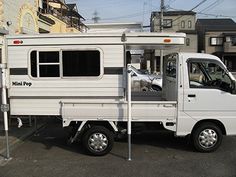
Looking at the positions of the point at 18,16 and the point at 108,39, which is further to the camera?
the point at 18,16

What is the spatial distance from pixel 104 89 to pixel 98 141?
113cm

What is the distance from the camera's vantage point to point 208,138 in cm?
777

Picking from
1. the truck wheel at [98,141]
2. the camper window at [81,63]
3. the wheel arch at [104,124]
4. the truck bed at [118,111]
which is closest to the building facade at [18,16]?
the camper window at [81,63]

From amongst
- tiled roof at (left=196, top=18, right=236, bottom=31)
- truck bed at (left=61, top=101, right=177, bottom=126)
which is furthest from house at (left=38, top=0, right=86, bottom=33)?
tiled roof at (left=196, top=18, right=236, bottom=31)

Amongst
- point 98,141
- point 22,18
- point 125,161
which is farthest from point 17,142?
point 22,18

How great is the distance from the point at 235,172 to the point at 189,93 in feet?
6.17

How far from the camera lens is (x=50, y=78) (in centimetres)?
786

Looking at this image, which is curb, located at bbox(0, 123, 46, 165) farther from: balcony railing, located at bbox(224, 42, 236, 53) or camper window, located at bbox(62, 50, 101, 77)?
balcony railing, located at bbox(224, 42, 236, 53)

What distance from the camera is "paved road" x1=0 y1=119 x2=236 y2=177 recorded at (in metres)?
6.62

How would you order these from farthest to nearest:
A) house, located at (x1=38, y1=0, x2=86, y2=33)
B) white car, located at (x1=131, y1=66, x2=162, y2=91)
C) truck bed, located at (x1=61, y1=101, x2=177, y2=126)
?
house, located at (x1=38, y1=0, x2=86, y2=33)
white car, located at (x1=131, y1=66, x2=162, y2=91)
truck bed, located at (x1=61, y1=101, x2=177, y2=126)

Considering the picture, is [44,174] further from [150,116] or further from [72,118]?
[150,116]

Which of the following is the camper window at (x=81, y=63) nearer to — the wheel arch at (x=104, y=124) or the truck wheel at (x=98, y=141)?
the wheel arch at (x=104, y=124)

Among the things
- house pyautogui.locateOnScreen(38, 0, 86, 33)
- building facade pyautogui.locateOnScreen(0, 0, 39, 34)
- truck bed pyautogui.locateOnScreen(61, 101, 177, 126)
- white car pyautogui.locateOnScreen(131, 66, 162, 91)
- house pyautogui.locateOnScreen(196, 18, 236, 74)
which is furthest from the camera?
house pyautogui.locateOnScreen(196, 18, 236, 74)

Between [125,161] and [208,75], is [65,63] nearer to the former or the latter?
[125,161]
